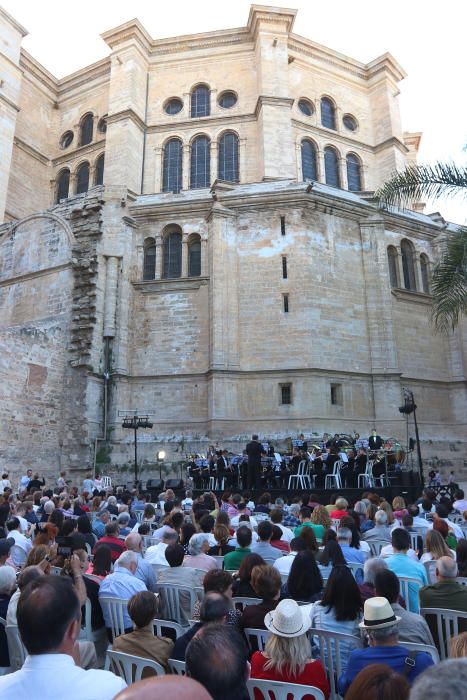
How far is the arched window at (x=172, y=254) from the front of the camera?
2422 centimetres

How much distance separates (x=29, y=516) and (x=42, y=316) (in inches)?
600

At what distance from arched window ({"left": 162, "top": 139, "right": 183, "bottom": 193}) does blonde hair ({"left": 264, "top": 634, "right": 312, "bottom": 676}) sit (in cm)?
3016

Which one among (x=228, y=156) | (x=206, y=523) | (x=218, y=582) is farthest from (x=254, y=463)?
(x=228, y=156)

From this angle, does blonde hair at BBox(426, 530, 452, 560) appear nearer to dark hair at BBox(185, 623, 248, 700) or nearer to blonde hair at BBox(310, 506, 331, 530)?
blonde hair at BBox(310, 506, 331, 530)

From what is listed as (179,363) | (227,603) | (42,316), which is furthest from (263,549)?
(42,316)

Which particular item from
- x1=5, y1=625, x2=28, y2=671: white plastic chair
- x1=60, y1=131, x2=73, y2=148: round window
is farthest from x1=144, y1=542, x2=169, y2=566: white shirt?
x1=60, y1=131, x2=73, y2=148: round window

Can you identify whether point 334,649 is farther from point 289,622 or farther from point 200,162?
point 200,162

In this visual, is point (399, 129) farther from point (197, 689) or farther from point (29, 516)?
point (197, 689)

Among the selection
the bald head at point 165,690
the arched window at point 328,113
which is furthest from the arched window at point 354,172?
the bald head at point 165,690

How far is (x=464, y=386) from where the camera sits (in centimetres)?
2381

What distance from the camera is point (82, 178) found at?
33.8m

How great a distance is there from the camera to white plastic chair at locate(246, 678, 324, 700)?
282cm

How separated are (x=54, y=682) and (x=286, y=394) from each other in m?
19.6

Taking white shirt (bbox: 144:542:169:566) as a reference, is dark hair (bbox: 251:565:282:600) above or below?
above
